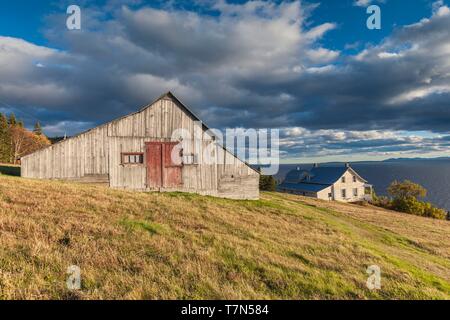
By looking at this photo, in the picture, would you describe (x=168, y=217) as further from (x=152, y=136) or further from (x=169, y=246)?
(x=152, y=136)

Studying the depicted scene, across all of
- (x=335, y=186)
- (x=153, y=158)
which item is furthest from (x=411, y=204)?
(x=153, y=158)

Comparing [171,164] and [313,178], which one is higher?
[171,164]

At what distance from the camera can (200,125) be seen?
2345 cm

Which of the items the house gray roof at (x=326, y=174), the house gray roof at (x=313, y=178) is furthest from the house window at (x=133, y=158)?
the house gray roof at (x=326, y=174)

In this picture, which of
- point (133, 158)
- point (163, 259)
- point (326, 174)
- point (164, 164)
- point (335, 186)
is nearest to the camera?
point (163, 259)

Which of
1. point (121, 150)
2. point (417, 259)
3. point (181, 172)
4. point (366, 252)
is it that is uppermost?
point (121, 150)

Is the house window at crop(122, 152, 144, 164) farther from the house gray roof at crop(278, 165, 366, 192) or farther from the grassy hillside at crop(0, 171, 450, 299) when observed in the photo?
the house gray roof at crop(278, 165, 366, 192)

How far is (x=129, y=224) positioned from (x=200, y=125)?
48.8ft

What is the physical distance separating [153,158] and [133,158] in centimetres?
153

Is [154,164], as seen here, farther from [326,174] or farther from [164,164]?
[326,174]

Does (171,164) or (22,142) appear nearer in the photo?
(171,164)

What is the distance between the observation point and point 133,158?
72.0 ft


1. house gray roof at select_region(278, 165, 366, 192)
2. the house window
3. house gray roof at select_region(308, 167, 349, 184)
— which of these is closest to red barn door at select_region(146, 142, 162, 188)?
the house window
